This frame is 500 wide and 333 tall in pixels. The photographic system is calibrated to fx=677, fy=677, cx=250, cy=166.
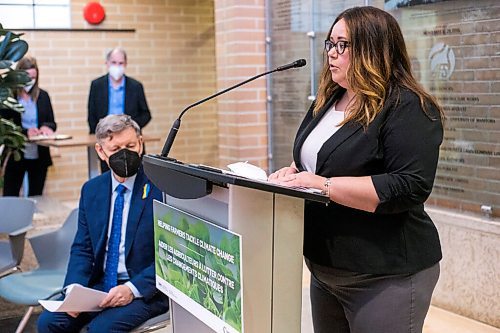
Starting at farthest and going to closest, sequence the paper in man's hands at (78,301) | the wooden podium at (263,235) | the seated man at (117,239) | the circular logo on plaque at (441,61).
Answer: the circular logo on plaque at (441,61) < the seated man at (117,239) < the paper in man's hands at (78,301) < the wooden podium at (263,235)

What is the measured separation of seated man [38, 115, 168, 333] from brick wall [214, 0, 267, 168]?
2.02m

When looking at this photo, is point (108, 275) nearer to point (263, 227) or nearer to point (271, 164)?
point (263, 227)

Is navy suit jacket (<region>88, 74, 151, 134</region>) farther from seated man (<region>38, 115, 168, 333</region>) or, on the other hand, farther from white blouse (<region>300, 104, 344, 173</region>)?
white blouse (<region>300, 104, 344, 173</region>)

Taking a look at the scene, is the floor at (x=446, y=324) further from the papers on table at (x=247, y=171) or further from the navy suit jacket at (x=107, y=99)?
the navy suit jacket at (x=107, y=99)

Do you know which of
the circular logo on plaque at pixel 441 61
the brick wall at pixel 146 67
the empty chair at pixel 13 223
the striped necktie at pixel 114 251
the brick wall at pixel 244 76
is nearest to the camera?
the striped necktie at pixel 114 251

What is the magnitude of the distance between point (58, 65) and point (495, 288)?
4629 mm

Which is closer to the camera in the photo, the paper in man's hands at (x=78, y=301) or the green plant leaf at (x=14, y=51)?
the paper in man's hands at (x=78, y=301)

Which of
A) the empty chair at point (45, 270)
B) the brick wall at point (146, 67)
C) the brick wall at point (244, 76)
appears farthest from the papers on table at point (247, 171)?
the brick wall at point (146, 67)

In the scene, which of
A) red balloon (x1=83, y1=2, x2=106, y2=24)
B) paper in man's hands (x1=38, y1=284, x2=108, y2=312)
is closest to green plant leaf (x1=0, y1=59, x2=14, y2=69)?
paper in man's hands (x1=38, y1=284, x2=108, y2=312)

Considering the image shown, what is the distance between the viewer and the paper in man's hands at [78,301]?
7.68 feet

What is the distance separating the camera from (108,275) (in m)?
2.70

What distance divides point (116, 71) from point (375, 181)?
13.7 feet

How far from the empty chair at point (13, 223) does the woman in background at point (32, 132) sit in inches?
63.4

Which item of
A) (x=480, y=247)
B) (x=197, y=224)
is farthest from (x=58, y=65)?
(x=197, y=224)
